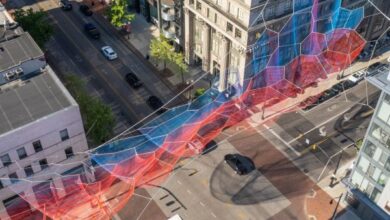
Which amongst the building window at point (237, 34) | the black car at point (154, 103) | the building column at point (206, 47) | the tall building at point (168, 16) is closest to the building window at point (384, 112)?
the building window at point (237, 34)

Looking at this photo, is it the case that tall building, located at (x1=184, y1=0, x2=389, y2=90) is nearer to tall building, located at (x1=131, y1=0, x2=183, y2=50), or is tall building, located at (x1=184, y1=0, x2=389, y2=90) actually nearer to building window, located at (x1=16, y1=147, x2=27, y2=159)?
tall building, located at (x1=131, y1=0, x2=183, y2=50)

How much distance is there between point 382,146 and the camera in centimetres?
4888

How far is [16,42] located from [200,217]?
3414 cm

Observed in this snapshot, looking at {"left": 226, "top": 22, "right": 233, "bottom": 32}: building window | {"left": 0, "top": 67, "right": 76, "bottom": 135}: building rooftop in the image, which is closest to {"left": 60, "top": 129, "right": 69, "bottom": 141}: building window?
{"left": 0, "top": 67, "right": 76, "bottom": 135}: building rooftop

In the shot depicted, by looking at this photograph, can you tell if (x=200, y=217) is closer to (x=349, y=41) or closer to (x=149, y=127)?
(x=149, y=127)

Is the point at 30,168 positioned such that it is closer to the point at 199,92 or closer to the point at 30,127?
the point at 30,127

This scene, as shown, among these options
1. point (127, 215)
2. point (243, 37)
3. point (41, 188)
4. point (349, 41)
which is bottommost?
point (127, 215)

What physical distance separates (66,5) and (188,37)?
3375cm

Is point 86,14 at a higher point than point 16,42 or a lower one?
lower

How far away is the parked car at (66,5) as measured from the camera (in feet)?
314

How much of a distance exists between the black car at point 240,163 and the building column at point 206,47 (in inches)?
788

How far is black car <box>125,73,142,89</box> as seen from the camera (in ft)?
253

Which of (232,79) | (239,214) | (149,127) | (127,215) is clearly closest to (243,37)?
(232,79)

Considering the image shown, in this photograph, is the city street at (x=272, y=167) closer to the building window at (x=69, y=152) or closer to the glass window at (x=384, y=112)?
the building window at (x=69, y=152)
